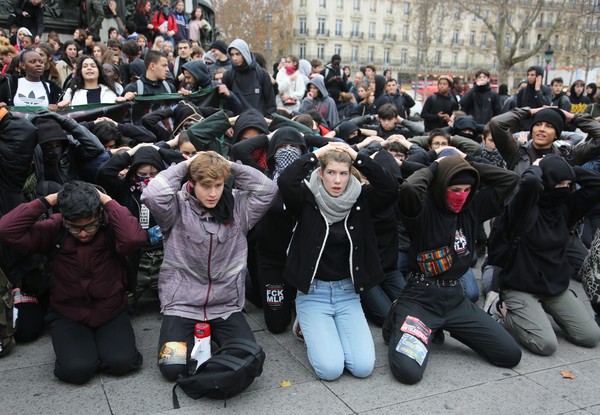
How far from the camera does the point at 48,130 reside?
5.14 meters

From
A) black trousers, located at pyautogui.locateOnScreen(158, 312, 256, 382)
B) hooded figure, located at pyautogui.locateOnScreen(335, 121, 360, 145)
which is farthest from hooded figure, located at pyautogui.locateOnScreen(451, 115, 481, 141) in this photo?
black trousers, located at pyautogui.locateOnScreen(158, 312, 256, 382)

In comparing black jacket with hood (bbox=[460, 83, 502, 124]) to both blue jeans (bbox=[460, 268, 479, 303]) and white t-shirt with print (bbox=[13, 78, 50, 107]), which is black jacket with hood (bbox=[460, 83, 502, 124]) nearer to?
blue jeans (bbox=[460, 268, 479, 303])

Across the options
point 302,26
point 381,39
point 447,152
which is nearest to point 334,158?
point 447,152

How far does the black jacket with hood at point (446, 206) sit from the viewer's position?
461 cm

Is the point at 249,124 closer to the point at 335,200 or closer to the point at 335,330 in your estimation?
the point at 335,200

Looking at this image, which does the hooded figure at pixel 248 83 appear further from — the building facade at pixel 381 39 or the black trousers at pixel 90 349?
the building facade at pixel 381 39

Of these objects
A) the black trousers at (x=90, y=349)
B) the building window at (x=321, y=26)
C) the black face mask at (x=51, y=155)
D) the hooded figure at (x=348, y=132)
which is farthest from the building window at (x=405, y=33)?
the black trousers at (x=90, y=349)

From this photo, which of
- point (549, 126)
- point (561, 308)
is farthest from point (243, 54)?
point (561, 308)

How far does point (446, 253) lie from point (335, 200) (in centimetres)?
102

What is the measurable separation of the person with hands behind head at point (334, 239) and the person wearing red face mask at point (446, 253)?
0.27 metres

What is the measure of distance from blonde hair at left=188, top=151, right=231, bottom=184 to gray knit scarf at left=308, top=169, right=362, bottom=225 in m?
0.73

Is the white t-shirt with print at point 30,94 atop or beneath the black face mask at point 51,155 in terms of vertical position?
atop

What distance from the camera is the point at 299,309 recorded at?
15.6ft

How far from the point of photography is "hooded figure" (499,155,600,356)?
497cm
